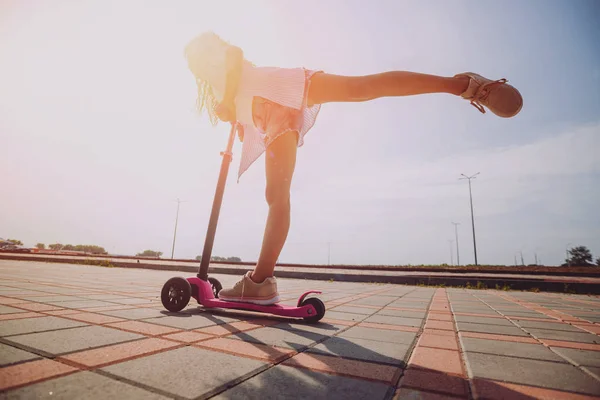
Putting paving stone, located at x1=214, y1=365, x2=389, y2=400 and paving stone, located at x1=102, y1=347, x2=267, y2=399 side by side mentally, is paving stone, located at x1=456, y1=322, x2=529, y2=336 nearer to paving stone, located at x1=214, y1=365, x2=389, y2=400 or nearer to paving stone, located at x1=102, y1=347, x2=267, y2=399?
paving stone, located at x1=214, y1=365, x2=389, y2=400

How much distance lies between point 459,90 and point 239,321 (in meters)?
2.12

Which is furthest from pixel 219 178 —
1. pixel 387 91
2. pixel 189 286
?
pixel 387 91

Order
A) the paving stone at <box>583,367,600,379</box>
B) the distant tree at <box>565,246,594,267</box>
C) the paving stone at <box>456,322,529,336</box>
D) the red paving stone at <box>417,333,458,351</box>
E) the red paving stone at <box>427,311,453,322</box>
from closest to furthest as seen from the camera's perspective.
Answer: the paving stone at <box>583,367,600,379</box>, the red paving stone at <box>417,333,458,351</box>, the paving stone at <box>456,322,529,336</box>, the red paving stone at <box>427,311,453,322</box>, the distant tree at <box>565,246,594,267</box>

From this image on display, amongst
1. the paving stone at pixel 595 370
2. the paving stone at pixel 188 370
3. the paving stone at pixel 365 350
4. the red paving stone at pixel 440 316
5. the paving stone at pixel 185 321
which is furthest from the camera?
the red paving stone at pixel 440 316

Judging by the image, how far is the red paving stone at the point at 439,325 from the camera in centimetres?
207

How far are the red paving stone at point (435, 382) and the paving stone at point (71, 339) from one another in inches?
47.1

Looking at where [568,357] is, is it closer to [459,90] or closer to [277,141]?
[459,90]

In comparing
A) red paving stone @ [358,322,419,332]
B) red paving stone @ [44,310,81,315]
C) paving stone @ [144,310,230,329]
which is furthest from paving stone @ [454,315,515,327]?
red paving stone @ [44,310,81,315]

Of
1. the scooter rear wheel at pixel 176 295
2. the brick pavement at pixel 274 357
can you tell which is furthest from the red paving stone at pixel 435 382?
the scooter rear wheel at pixel 176 295

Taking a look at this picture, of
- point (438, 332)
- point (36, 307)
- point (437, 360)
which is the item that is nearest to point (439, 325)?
point (438, 332)

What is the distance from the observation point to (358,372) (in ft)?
3.68

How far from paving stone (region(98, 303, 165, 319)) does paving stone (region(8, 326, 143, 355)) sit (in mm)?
401

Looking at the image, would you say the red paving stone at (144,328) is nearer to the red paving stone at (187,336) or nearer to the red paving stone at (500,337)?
the red paving stone at (187,336)

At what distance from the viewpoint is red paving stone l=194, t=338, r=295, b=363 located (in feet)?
4.13
